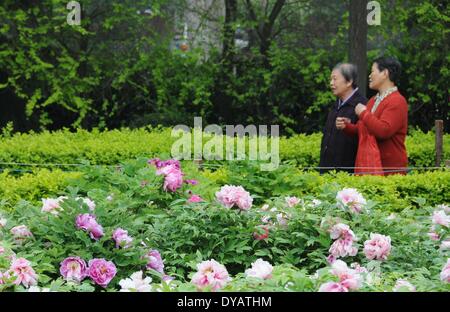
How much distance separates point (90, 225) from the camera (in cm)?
472

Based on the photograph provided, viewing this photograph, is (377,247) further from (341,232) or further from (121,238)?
(121,238)

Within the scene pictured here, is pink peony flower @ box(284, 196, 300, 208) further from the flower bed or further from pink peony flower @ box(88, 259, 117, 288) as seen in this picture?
pink peony flower @ box(88, 259, 117, 288)

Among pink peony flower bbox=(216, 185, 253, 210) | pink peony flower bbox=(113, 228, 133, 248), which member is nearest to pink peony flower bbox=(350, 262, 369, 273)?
pink peony flower bbox=(216, 185, 253, 210)

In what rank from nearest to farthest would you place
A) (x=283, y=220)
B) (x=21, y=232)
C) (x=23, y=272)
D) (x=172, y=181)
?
(x=23, y=272), (x=21, y=232), (x=283, y=220), (x=172, y=181)

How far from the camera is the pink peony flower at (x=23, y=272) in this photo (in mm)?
4141

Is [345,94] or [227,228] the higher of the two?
[345,94]

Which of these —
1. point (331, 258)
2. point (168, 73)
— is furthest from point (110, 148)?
point (331, 258)

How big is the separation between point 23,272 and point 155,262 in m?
0.70

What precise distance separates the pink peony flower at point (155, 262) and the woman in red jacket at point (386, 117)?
12.3 feet

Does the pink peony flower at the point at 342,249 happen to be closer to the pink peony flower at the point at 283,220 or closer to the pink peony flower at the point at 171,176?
the pink peony flower at the point at 283,220

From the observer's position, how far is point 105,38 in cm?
1481
